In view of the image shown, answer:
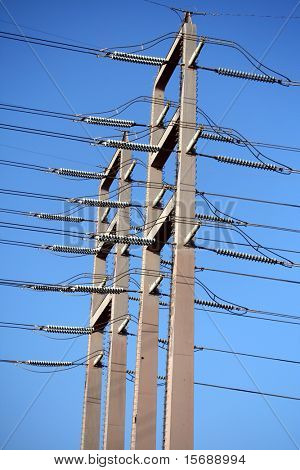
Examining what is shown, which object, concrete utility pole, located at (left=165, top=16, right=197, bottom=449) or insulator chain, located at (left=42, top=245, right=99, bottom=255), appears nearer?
concrete utility pole, located at (left=165, top=16, right=197, bottom=449)

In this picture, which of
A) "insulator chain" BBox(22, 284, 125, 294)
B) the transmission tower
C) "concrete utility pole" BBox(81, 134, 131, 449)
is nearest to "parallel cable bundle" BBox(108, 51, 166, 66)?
the transmission tower

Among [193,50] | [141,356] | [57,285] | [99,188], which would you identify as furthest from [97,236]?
[99,188]

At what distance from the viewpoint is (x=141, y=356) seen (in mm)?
25781

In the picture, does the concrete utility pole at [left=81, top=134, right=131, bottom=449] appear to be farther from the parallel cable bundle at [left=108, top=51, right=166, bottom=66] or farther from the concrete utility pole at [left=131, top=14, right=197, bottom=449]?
the parallel cable bundle at [left=108, top=51, right=166, bottom=66]

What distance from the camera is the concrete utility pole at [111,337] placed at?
29.7m

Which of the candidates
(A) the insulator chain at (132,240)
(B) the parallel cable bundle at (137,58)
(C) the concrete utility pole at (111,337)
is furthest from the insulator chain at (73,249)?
(B) the parallel cable bundle at (137,58)

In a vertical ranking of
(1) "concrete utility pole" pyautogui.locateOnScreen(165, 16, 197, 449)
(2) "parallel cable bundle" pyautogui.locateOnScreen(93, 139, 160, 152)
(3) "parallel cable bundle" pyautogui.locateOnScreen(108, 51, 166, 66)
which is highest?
(3) "parallel cable bundle" pyautogui.locateOnScreen(108, 51, 166, 66)

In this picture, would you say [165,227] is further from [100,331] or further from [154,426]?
[100,331]

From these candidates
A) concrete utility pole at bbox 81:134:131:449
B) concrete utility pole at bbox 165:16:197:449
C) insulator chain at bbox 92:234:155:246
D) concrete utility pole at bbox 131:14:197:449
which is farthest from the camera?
concrete utility pole at bbox 81:134:131:449

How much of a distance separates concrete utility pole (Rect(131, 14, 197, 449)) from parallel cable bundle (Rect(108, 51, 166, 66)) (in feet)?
0.90

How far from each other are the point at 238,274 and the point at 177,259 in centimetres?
219

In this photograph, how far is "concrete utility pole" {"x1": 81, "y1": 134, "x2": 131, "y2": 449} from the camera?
29719 mm

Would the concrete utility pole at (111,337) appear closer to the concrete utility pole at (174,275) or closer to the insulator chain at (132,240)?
the insulator chain at (132,240)

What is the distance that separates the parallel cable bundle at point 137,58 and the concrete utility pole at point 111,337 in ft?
12.7
